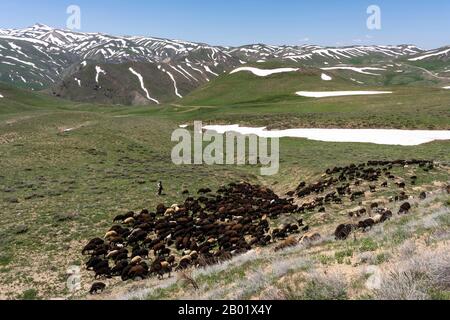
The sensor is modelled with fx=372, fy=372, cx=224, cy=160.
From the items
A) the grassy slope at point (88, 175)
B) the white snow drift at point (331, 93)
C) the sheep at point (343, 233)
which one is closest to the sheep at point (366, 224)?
the sheep at point (343, 233)

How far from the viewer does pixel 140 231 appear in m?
21.9

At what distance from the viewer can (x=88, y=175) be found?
123 ft

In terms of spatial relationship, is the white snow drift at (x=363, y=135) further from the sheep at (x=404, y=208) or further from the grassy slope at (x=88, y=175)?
the sheep at (x=404, y=208)

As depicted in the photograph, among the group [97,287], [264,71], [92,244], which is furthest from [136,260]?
[264,71]

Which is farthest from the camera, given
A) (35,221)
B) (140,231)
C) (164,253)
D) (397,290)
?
(35,221)

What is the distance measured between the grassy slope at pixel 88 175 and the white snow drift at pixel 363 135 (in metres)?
3.19

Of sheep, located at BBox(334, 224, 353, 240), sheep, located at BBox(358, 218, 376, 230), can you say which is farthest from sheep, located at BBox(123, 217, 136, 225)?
sheep, located at BBox(358, 218, 376, 230)

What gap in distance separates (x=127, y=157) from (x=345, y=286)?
43.3 m

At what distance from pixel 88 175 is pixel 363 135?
41466mm

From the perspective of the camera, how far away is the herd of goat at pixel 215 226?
58.0 feet

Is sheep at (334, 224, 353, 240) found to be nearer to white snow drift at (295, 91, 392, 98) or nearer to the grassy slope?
the grassy slope

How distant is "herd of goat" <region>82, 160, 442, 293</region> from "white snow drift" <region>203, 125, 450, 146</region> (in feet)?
75.4
